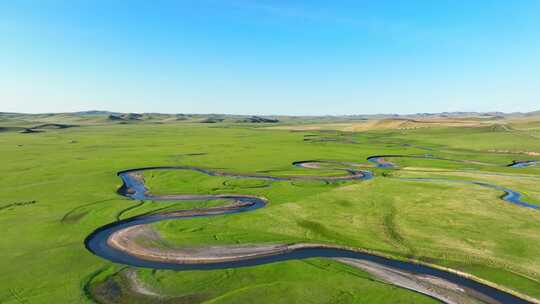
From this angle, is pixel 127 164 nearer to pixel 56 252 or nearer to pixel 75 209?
pixel 75 209

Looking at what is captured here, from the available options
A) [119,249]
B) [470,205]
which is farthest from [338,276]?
[470,205]

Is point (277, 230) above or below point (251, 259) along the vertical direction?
above

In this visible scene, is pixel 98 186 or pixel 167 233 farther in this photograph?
pixel 98 186

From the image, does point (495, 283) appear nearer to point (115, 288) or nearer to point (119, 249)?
point (115, 288)

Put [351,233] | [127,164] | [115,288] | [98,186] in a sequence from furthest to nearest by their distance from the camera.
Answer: [127,164], [98,186], [351,233], [115,288]

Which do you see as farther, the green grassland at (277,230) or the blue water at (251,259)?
the blue water at (251,259)

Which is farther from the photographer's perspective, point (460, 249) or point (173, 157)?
point (173, 157)

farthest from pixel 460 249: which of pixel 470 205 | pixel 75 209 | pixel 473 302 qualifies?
pixel 75 209

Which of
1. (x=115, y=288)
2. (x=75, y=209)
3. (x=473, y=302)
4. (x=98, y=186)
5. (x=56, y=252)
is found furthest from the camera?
(x=98, y=186)

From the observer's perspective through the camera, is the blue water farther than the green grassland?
Yes

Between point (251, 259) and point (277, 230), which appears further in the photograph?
point (277, 230)
